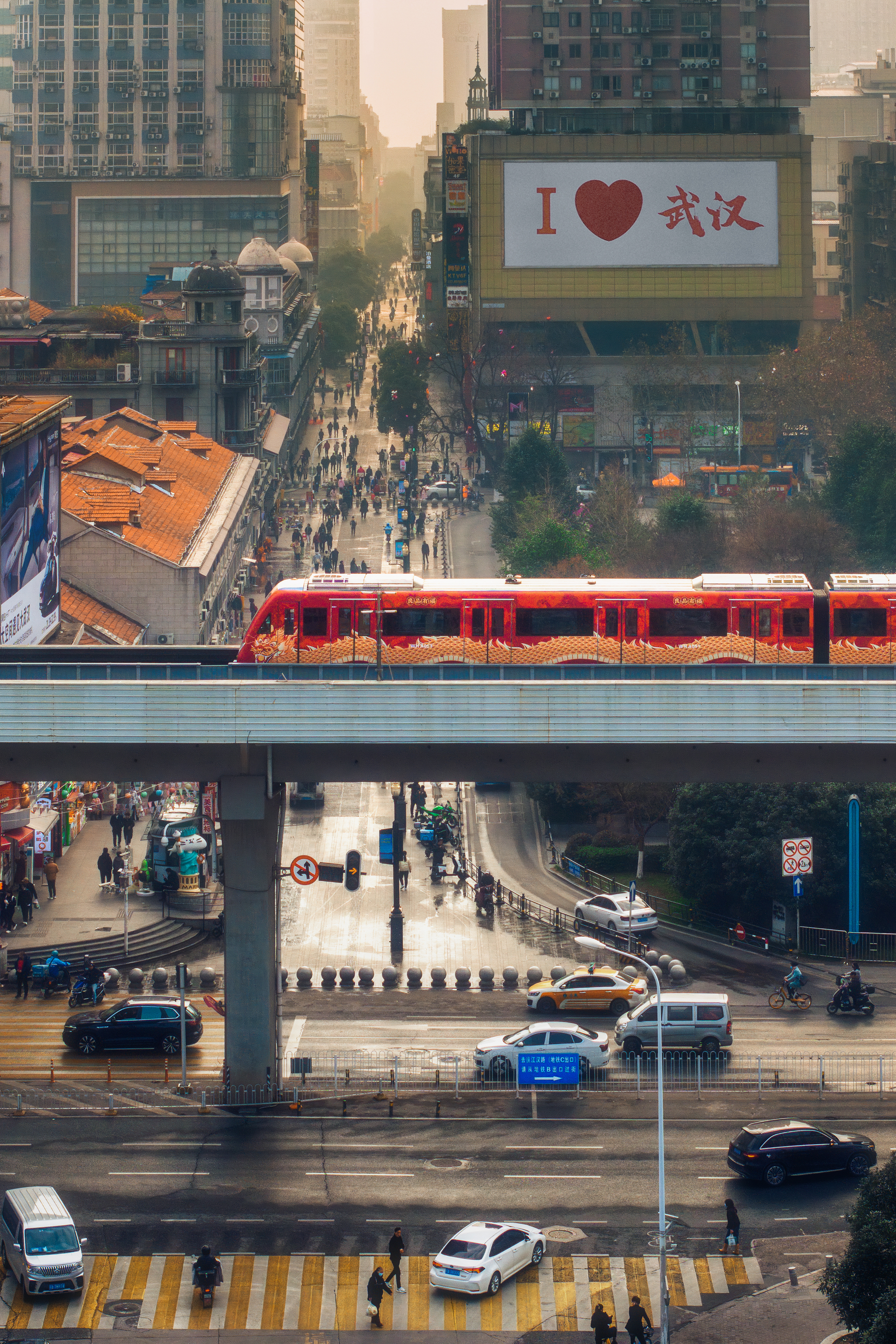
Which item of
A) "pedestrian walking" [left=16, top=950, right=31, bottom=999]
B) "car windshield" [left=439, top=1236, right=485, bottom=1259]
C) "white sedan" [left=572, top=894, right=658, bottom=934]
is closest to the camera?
"car windshield" [left=439, top=1236, right=485, bottom=1259]

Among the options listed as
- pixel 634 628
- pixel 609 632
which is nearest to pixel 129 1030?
pixel 609 632

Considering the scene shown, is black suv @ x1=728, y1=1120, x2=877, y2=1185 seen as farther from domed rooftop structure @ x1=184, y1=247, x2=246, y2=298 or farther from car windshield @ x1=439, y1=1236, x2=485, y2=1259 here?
domed rooftop structure @ x1=184, y1=247, x2=246, y2=298

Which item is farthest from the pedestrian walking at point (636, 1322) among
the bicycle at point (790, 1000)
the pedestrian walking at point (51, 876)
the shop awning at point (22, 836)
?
the shop awning at point (22, 836)

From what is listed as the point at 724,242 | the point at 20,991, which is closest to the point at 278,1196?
the point at 20,991

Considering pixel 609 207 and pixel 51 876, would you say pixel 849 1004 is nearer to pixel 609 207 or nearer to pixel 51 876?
pixel 51 876

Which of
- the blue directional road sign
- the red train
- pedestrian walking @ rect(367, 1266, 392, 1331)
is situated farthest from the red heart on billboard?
pedestrian walking @ rect(367, 1266, 392, 1331)

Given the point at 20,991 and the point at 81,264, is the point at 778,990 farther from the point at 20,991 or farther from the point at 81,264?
the point at 81,264
